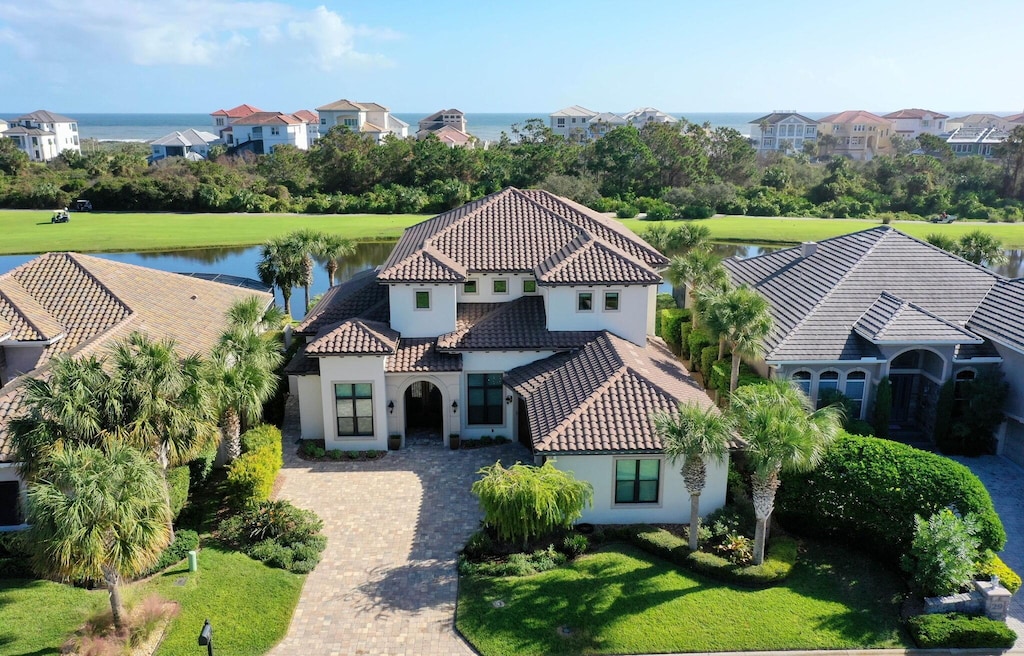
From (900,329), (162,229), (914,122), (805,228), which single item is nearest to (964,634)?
(900,329)

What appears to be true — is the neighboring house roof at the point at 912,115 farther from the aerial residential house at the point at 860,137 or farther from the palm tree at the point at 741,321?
the palm tree at the point at 741,321

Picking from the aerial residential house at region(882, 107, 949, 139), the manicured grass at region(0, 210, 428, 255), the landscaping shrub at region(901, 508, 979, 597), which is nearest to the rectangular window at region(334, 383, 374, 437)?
the landscaping shrub at region(901, 508, 979, 597)

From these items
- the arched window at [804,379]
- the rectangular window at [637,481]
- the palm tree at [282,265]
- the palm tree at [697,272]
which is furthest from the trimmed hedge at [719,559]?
the palm tree at [282,265]

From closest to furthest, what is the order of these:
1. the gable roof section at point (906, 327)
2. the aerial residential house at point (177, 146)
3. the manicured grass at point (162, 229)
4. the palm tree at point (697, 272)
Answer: the gable roof section at point (906, 327) < the palm tree at point (697, 272) < the manicured grass at point (162, 229) < the aerial residential house at point (177, 146)

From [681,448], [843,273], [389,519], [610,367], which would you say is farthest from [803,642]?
[843,273]

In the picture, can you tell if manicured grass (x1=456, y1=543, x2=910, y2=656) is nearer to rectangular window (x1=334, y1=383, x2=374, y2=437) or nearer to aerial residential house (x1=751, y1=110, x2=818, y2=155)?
rectangular window (x1=334, y1=383, x2=374, y2=437)

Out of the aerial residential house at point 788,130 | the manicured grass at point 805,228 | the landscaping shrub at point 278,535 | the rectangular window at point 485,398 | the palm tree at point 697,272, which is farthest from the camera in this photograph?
the aerial residential house at point 788,130

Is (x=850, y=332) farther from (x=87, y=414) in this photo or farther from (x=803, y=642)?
(x=87, y=414)
